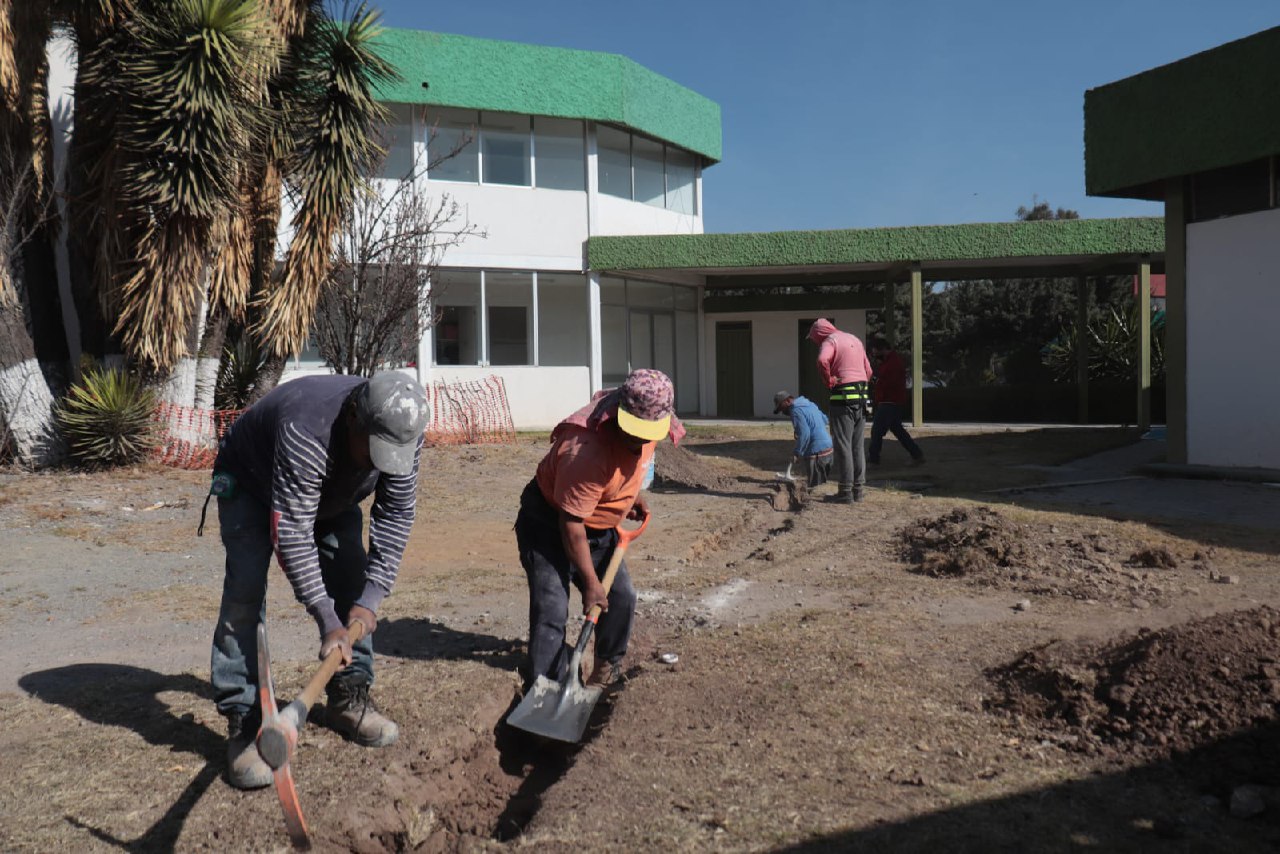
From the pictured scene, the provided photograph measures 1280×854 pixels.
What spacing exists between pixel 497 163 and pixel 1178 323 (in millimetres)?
11891

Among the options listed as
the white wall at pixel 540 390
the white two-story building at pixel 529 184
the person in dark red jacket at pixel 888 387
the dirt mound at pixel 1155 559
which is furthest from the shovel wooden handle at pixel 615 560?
the white wall at pixel 540 390

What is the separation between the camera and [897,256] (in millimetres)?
18469

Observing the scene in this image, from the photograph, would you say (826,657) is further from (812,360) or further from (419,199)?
(812,360)

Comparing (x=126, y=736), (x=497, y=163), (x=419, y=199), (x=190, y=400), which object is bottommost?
(x=126, y=736)

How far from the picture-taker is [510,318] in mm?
19766

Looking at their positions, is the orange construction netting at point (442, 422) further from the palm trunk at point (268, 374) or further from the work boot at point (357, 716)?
the work boot at point (357, 716)

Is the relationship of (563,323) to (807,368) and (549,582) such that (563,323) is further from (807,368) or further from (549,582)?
(549,582)

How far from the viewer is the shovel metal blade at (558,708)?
4.29m

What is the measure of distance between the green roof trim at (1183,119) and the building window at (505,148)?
10099mm

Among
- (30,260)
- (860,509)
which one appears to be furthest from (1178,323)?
(30,260)

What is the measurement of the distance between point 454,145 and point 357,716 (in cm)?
1568

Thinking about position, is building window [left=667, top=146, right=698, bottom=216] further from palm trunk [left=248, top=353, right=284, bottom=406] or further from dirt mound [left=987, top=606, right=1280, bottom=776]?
dirt mound [left=987, top=606, right=1280, bottom=776]

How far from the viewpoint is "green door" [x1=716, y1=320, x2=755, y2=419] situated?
2398cm

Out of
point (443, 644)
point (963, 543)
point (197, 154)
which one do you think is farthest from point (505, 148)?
point (443, 644)
